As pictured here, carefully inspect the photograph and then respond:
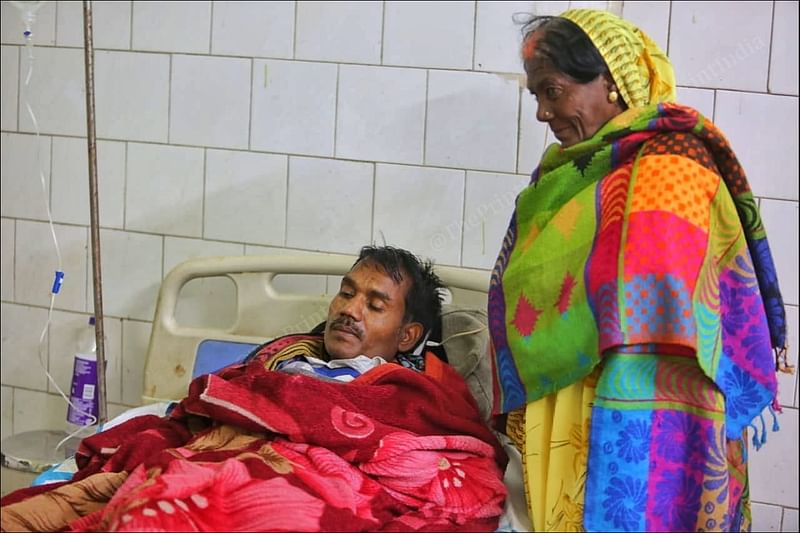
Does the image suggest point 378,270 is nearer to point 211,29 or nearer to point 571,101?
point 571,101

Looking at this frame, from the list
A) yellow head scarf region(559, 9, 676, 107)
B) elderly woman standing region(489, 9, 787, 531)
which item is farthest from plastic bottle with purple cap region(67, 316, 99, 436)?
yellow head scarf region(559, 9, 676, 107)

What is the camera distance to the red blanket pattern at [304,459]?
1.45 metres

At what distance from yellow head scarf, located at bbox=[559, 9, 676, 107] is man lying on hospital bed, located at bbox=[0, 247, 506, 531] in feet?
2.20

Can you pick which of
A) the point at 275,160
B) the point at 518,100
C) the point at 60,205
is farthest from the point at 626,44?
the point at 60,205

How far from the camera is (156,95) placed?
8.72ft

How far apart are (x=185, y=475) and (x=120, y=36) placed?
1619 mm

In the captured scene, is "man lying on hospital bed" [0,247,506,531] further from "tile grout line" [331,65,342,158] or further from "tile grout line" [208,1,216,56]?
"tile grout line" [208,1,216,56]

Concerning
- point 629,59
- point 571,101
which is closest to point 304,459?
point 571,101

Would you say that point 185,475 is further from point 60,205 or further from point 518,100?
point 60,205

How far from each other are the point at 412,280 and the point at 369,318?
0.15 m

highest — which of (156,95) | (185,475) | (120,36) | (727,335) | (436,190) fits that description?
(120,36)

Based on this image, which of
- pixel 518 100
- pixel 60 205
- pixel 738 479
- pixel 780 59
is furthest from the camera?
pixel 60 205

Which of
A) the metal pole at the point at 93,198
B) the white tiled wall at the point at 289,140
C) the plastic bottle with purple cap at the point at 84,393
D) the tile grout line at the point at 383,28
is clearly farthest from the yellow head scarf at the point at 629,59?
the plastic bottle with purple cap at the point at 84,393

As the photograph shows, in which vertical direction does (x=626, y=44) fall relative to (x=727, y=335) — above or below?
above
